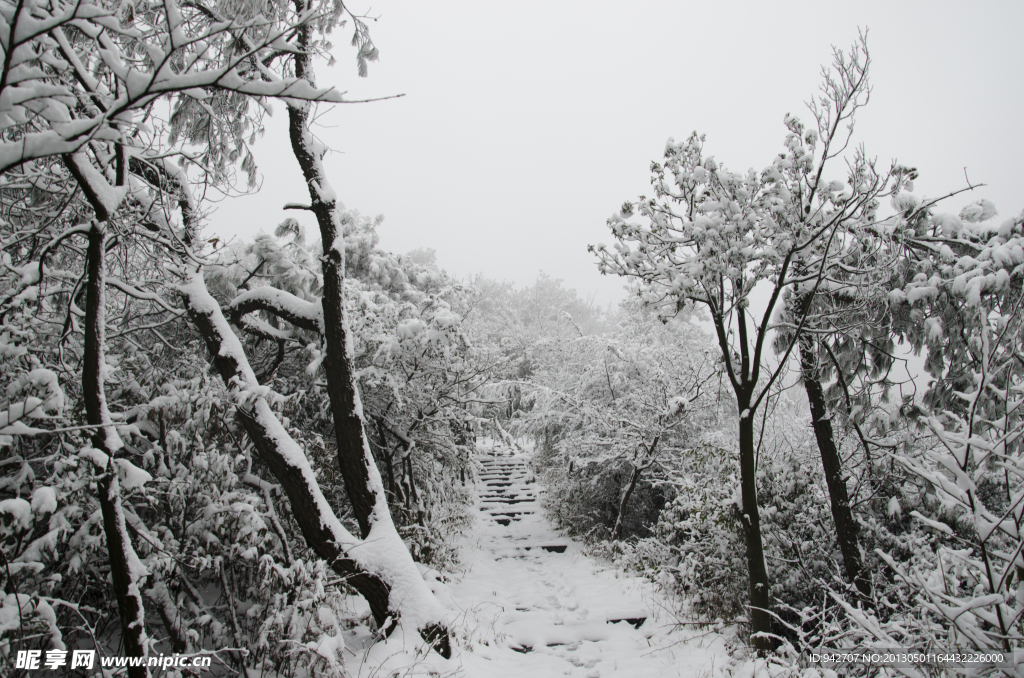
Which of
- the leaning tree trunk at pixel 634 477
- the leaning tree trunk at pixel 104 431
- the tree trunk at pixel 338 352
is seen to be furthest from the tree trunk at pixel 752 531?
the leaning tree trunk at pixel 634 477

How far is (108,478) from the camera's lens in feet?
7.51

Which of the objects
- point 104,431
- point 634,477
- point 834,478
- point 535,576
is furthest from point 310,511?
point 634,477

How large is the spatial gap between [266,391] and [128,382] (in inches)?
49.1

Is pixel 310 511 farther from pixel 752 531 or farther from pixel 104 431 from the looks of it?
pixel 752 531

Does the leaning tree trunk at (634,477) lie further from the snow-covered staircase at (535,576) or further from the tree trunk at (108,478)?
the tree trunk at (108,478)

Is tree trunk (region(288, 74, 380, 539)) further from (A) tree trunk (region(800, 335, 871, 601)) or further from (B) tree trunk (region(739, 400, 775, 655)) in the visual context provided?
(A) tree trunk (region(800, 335, 871, 601))

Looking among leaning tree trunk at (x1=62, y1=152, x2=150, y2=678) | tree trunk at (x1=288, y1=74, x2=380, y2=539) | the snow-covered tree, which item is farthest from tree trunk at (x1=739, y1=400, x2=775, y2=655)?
leaning tree trunk at (x1=62, y1=152, x2=150, y2=678)

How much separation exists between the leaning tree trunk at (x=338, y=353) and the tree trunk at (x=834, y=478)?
434 cm

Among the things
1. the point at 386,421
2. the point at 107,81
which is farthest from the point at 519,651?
the point at 107,81

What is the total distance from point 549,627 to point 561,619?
257mm

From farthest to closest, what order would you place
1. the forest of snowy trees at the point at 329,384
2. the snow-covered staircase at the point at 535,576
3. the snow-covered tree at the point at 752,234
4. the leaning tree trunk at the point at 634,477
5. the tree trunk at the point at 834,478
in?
the leaning tree trunk at the point at 634,477 < the snow-covered staircase at the point at 535,576 < the tree trunk at the point at 834,478 < the snow-covered tree at the point at 752,234 < the forest of snowy trees at the point at 329,384

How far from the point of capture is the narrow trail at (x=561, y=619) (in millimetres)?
4273

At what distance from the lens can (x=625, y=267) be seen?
418cm

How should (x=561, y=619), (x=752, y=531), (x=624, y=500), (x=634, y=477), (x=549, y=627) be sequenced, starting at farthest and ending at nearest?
(x=624, y=500) < (x=634, y=477) < (x=561, y=619) < (x=549, y=627) < (x=752, y=531)
